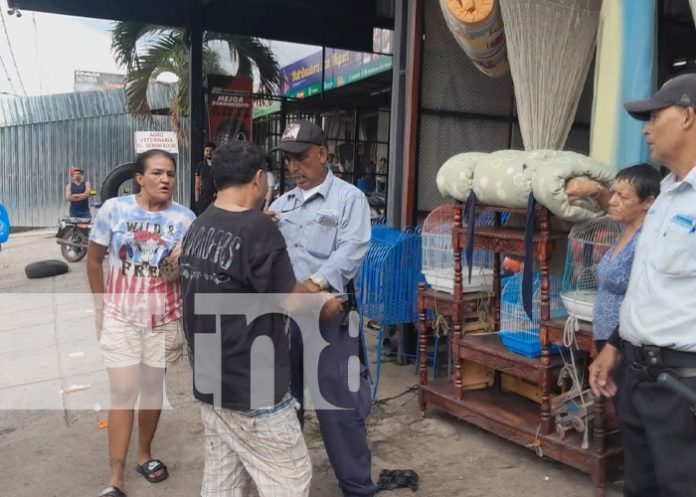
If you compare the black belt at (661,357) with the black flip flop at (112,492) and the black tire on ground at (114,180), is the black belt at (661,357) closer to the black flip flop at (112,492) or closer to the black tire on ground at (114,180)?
the black flip flop at (112,492)

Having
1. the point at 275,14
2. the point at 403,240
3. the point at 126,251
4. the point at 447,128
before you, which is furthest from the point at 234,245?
the point at 275,14

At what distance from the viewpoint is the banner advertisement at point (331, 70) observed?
1109 cm

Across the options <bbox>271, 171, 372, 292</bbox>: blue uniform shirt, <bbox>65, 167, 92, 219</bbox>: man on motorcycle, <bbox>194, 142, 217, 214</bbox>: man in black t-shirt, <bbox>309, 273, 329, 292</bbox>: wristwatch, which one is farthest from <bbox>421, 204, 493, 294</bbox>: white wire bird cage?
<bbox>65, 167, 92, 219</bbox>: man on motorcycle

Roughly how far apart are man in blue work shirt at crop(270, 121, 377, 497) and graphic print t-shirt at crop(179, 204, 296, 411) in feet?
2.61

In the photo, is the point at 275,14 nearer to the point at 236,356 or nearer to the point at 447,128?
the point at 447,128

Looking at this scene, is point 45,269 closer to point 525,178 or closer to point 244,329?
point 525,178

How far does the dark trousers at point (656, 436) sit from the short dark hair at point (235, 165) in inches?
62.0

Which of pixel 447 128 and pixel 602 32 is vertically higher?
pixel 602 32

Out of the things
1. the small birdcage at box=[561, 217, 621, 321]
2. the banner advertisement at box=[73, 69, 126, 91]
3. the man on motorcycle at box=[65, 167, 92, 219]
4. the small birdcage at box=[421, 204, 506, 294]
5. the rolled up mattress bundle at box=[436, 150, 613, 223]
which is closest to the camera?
the rolled up mattress bundle at box=[436, 150, 613, 223]

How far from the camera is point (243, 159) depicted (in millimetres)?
2406

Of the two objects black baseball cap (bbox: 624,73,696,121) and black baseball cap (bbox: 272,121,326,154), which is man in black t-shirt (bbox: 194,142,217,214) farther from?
black baseball cap (bbox: 624,73,696,121)

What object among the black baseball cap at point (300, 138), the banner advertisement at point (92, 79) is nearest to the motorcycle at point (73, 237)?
the black baseball cap at point (300, 138)

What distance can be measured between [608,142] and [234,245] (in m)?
2.38

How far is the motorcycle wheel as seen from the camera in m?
11.3
